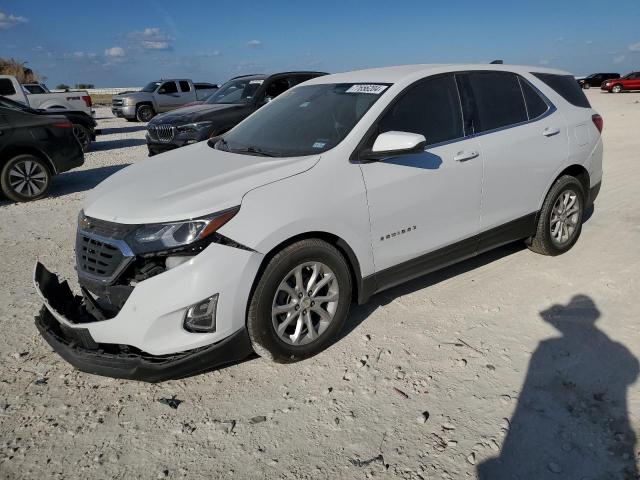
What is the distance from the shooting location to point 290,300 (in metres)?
3.00

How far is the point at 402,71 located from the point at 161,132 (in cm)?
616

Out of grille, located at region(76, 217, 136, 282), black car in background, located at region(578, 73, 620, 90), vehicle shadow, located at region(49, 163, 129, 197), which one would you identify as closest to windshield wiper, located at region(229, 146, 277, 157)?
grille, located at region(76, 217, 136, 282)

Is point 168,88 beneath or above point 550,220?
above

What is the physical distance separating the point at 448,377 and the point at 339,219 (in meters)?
1.18

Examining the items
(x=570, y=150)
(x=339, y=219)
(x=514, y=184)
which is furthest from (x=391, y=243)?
(x=570, y=150)

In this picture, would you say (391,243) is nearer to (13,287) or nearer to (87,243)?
(87,243)

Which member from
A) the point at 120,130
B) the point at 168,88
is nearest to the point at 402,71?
the point at 120,130

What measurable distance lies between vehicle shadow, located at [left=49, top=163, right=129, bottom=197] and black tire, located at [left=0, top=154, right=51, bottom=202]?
0.36m

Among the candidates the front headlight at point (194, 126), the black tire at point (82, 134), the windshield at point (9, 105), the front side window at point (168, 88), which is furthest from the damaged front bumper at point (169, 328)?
the front side window at point (168, 88)

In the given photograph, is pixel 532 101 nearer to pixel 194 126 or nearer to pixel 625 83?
pixel 194 126

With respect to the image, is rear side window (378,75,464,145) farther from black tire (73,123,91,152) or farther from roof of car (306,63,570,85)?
black tire (73,123,91,152)

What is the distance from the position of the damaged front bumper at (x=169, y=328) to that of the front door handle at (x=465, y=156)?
175 cm

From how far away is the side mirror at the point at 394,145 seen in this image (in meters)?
3.02

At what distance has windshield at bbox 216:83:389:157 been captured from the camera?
3.34 m
